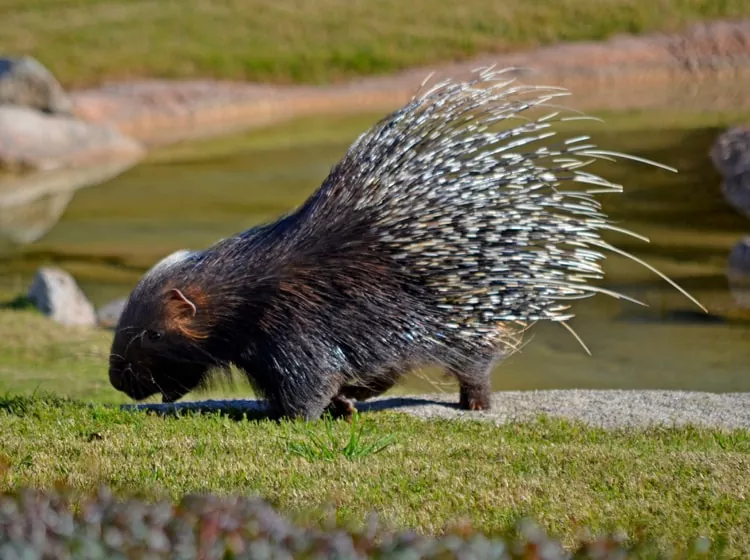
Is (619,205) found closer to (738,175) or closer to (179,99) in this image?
(738,175)

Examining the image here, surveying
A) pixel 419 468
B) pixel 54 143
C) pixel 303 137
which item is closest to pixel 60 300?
pixel 419 468

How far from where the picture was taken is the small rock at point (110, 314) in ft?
46.6

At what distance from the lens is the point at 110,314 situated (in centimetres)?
1448

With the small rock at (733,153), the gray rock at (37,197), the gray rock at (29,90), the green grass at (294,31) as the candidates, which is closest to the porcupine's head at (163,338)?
the gray rock at (37,197)

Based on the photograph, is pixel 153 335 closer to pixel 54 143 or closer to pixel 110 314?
pixel 110 314

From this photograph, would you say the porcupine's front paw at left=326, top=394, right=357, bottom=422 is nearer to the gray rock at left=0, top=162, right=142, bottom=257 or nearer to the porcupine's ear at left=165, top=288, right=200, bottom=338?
the porcupine's ear at left=165, top=288, right=200, bottom=338

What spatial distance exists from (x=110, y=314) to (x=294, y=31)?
33.5 metres

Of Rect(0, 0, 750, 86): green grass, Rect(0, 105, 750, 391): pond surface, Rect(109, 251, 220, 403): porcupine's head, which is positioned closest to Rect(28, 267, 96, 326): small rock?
Rect(0, 105, 750, 391): pond surface

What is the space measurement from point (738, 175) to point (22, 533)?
61.4 ft

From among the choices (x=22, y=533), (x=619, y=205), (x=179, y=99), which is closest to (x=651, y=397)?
(x=22, y=533)

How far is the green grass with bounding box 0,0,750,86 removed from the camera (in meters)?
41.3

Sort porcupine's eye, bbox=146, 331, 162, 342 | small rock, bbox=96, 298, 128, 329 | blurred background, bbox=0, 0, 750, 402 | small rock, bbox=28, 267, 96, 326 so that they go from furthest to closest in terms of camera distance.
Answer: small rock, bbox=96, 298, 128, 329
small rock, bbox=28, 267, 96, 326
blurred background, bbox=0, 0, 750, 402
porcupine's eye, bbox=146, 331, 162, 342

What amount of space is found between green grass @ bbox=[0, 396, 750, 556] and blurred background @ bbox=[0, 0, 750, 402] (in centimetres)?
209

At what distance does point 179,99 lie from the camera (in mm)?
37000
